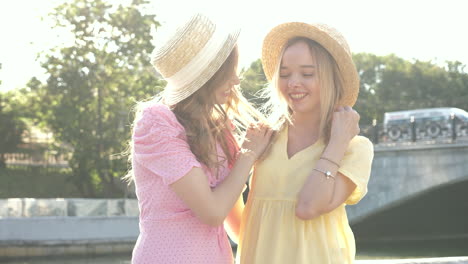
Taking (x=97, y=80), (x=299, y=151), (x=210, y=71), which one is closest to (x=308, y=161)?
(x=299, y=151)

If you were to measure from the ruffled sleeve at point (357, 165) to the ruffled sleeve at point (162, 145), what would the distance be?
61 cm

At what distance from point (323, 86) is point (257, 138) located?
0.33 meters

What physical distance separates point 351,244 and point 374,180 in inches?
704

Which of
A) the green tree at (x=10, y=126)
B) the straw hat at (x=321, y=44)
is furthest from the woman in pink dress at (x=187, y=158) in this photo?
the green tree at (x=10, y=126)

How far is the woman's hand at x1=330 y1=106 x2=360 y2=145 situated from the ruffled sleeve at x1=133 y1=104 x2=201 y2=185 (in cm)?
59

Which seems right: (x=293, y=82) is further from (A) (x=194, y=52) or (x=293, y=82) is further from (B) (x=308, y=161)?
(A) (x=194, y=52)

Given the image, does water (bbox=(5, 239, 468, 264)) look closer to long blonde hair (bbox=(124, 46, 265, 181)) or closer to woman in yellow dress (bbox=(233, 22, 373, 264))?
woman in yellow dress (bbox=(233, 22, 373, 264))

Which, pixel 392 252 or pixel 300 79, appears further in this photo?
pixel 392 252

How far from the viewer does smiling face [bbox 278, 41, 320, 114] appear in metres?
2.75

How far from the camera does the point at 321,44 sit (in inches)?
110

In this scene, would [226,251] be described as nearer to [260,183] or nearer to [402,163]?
[260,183]

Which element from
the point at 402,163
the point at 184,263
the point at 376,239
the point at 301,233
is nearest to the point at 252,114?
the point at 301,233

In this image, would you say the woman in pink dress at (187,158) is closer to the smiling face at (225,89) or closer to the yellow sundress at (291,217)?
the smiling face at (225,89)

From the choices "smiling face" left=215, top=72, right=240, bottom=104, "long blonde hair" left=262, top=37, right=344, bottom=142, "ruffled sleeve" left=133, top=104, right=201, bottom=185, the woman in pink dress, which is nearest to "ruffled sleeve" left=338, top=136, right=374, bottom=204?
"long blonde hair" left=262, top=37, right=344, bottom=142
